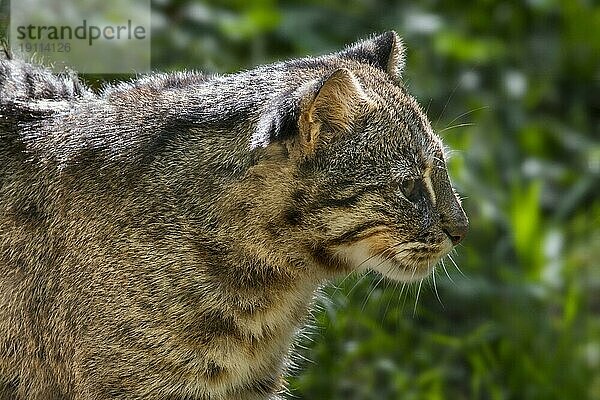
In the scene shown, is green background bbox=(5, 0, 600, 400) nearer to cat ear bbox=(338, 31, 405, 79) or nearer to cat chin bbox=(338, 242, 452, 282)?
cat chin bbox=(338, 242, 452, 282)

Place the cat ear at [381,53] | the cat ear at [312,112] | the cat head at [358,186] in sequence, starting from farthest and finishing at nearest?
the cat ear at [381,53], the cat head at [358,186], the cat ear at [312,112]

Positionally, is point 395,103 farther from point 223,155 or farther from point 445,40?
point 445,40

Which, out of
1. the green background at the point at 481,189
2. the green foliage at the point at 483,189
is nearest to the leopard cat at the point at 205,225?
the green background at the point at 481,189

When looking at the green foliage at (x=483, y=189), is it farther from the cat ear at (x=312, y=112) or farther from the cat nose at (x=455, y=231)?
the cat ear at (x=312, y=112)

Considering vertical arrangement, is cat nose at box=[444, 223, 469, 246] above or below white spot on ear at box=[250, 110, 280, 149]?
below

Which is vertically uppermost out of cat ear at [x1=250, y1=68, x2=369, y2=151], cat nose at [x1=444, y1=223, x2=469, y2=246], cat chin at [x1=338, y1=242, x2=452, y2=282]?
cat ear at [x1=250, y1=68, x2=369, y2=151]

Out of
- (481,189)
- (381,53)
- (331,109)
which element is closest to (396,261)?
(331,109)

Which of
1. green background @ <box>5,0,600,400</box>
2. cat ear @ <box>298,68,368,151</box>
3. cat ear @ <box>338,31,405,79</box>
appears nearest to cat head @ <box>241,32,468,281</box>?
cat ear @ <box>298,68,368,151</box>

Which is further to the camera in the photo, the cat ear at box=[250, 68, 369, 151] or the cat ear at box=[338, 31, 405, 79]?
the cat ear at box=[338, 31, 405, 79]
